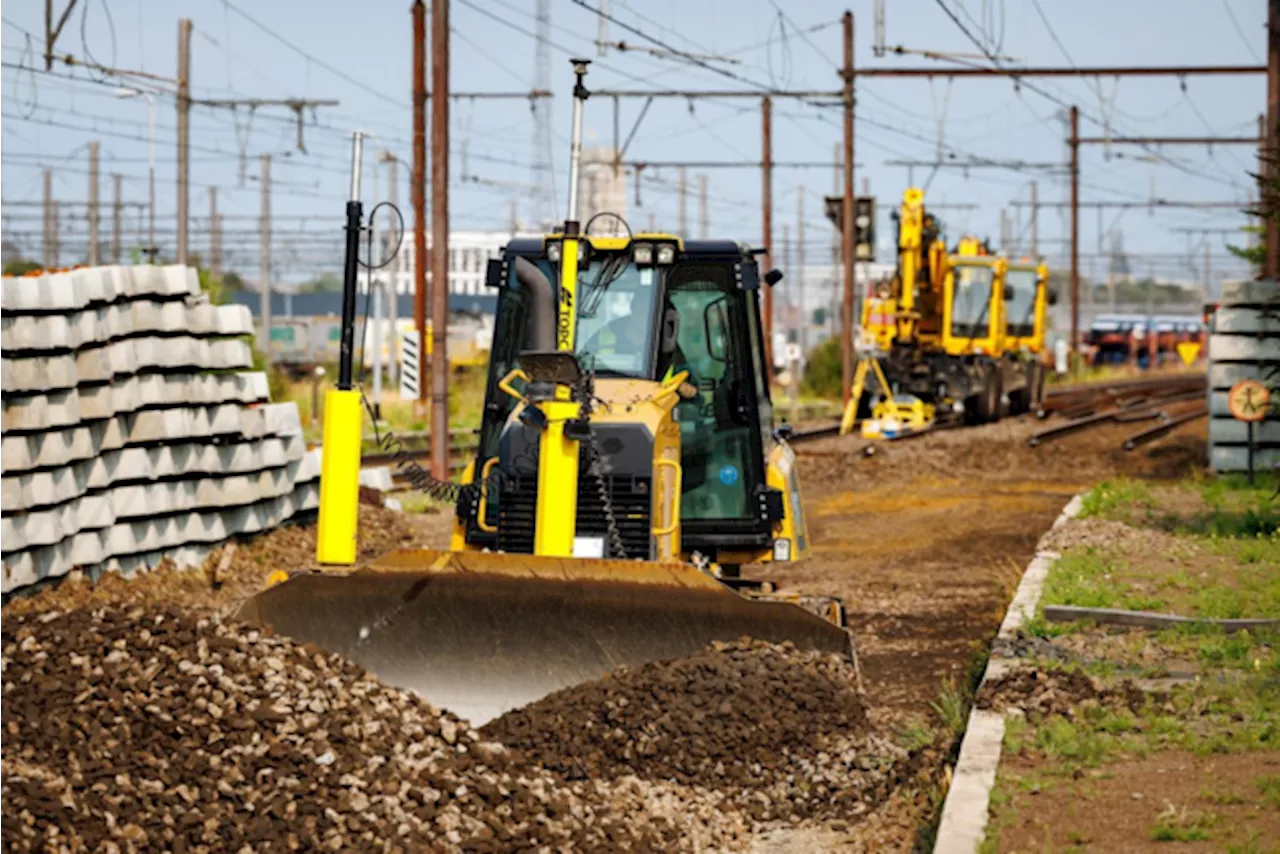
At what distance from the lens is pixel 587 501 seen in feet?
34.9

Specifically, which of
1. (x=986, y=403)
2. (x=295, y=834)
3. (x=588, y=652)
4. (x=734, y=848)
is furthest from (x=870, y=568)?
(x=986, y=403)

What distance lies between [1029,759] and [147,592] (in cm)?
774

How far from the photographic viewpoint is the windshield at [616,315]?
445 inches

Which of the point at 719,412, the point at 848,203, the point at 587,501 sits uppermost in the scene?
the point at 848,203

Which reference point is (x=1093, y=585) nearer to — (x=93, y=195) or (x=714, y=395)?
(x=714, y=395)

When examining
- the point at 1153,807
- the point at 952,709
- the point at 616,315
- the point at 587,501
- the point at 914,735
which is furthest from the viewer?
the point at 616,315

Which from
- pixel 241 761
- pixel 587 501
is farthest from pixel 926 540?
pixel 241 761

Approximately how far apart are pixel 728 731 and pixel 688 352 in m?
3.06

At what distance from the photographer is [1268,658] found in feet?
34.9

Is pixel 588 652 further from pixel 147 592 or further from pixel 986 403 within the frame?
pixel 986 403

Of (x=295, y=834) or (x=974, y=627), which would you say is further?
(x=974, y=627)

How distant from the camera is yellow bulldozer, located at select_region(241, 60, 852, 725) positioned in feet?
31.9

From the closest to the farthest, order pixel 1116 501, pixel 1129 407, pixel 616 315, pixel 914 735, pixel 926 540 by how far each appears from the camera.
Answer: pixel 914 735, pixel 616 315, pixel 926 540, pixel 1116 501, pixel 1129 407

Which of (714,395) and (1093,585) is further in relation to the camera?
(1093,585)
